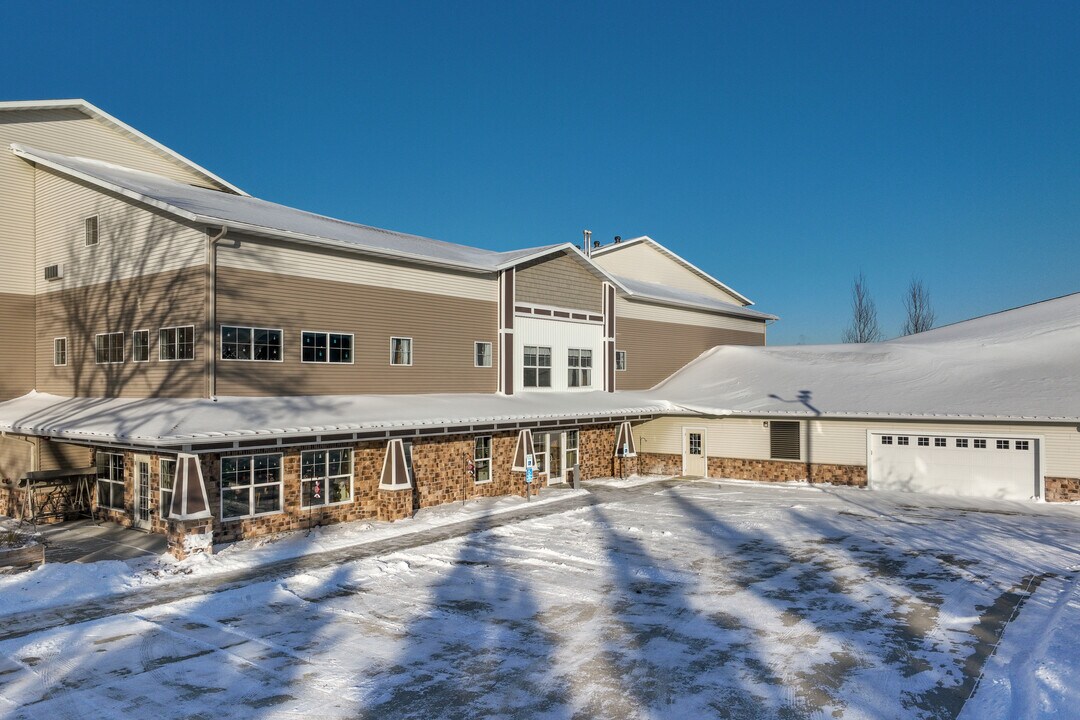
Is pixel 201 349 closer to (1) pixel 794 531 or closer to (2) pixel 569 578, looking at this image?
(2) pixel 569 578

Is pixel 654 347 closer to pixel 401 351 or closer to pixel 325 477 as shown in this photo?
pixel 401 351

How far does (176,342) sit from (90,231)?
538cm

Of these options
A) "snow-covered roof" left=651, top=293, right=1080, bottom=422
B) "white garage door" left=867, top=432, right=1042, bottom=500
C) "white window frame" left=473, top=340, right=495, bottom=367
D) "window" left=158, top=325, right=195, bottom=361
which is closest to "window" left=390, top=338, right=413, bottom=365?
"white window frame" left=473, top=340, right=495, bottom=367

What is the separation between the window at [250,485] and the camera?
15453mm

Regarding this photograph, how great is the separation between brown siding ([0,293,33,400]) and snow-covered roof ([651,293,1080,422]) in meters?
20.6

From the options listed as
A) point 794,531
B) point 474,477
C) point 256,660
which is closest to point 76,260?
point 474,477

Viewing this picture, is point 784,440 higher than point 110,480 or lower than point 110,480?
higher

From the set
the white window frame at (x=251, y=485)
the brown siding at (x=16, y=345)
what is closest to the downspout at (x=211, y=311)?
the white window frame at (x=251, y=485)

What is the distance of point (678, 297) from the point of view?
3300 centimetres

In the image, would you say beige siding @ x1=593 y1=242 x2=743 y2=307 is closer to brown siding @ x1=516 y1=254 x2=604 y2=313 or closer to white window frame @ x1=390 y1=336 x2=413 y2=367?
brown siding @ x1=516 y1=254 x2=604 y2=313

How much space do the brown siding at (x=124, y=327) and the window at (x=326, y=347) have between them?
249 centimetres

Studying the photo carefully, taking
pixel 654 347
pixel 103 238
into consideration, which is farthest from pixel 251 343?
pixel 654 347

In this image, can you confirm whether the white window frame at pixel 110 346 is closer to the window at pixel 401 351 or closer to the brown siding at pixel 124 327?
the brown siding at pixel 124 327

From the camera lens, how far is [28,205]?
2066 centimetres
